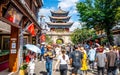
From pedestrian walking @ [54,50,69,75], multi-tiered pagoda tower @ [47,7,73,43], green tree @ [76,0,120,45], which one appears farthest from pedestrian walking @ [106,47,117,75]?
multi-tiered pagoda tower @ [47,7,73,43]

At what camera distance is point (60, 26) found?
3834 inches

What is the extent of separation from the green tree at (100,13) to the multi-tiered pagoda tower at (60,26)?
187 ft

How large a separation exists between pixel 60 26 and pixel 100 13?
206 ft

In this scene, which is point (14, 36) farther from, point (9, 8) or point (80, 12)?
point (80, 12)

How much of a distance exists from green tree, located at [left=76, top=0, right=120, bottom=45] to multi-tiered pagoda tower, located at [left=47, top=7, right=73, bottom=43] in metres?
57.1

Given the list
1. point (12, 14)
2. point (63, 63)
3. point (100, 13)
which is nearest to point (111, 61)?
point (63, 63)

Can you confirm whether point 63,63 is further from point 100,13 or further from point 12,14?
point 100,13

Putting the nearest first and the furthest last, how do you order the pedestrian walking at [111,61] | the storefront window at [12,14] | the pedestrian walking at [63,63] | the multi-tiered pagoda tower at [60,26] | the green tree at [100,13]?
the pedestrian walking at [63,63]
the pedestrian walking at [111,61]
the storefront window at [12,14]
the green tree at [100,13]
the multi-tiered pagoda tower at [60,26]

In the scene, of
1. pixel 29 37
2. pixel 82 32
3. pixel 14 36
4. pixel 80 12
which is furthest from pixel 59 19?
pixel 14 36

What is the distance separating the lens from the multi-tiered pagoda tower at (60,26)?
95.6 metres

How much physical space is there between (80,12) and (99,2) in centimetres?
310

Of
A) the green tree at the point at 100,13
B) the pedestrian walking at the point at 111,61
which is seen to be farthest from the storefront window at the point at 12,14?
the green tree at the point at 100,13

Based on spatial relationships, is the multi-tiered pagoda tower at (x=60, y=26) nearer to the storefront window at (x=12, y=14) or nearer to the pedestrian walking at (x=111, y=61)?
the storefront window at (x=12, y=14)

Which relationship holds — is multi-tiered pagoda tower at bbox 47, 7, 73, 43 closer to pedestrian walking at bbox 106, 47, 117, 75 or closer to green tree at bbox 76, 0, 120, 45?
green tree at bbox 76, 0, 120, 45
